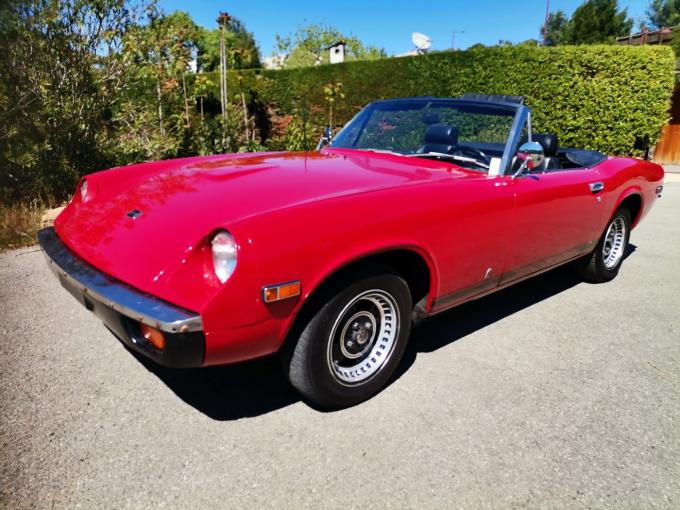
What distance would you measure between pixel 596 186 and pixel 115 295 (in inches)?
130

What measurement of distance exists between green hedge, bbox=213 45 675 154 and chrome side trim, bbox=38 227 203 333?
10.1 meters

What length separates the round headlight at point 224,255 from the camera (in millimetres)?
1862

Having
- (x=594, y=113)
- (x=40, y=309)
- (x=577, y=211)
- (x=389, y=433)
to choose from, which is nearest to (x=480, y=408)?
(x=389, y=433)

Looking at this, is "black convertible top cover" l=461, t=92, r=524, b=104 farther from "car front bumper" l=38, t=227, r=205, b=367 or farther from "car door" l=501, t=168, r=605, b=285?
"car front bumper" l=38, t=227, r=205, b=367

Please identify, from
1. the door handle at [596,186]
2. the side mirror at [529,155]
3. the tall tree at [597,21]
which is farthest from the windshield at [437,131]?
the tall tree at [597,21]

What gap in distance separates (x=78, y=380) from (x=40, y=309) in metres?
Result: 1.16

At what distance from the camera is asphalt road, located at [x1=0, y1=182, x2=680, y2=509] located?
1865mm

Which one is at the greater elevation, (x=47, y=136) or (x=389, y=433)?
(x=47, y=136)

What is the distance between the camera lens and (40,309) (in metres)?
3.43

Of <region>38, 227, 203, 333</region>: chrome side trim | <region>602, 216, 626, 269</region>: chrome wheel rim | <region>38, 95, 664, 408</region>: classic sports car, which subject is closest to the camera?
<region>38, 227, 203, 333</region>: chrome side trim

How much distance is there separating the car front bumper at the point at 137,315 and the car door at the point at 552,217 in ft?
6.40

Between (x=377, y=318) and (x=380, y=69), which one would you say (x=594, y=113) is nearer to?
(x=380, y=69)

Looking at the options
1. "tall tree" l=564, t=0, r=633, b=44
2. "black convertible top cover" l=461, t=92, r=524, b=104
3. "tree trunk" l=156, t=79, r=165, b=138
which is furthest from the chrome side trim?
"tall tree" l=564, t=0, r=633, b=44

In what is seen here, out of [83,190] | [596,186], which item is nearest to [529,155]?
[596,186]
